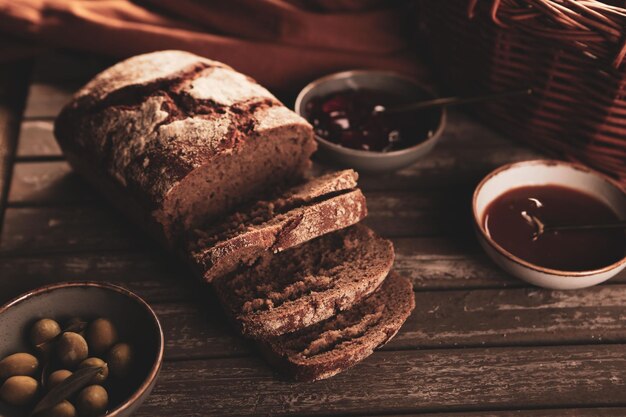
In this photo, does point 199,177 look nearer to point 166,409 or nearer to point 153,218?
point 153,218

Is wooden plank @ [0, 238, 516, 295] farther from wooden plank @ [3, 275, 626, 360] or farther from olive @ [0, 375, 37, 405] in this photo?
olive @ [0, 375, 37, 405]

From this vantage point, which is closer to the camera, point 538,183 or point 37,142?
point 538,183

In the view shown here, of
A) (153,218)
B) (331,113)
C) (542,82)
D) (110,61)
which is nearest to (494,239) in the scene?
(542,82)

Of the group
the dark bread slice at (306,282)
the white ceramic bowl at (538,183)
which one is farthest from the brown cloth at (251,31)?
the dark bread slice at (306,282)

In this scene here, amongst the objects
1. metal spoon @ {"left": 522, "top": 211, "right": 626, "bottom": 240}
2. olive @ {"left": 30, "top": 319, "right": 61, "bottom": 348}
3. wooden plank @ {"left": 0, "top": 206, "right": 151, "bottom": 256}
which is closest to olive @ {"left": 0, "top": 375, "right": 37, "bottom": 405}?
olive @ {"left": 30, "top": 319, "right": 61, "bottom": 348}

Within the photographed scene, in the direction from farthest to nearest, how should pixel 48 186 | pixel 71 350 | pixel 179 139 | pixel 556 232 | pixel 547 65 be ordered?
1. pixel 48 186
2. pixel 547 65
3. pixel 556 232
4. pixel 179 139
5. pixel 71 350

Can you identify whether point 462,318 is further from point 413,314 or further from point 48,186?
point 48,186

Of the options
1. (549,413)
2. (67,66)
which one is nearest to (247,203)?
(549,413)
